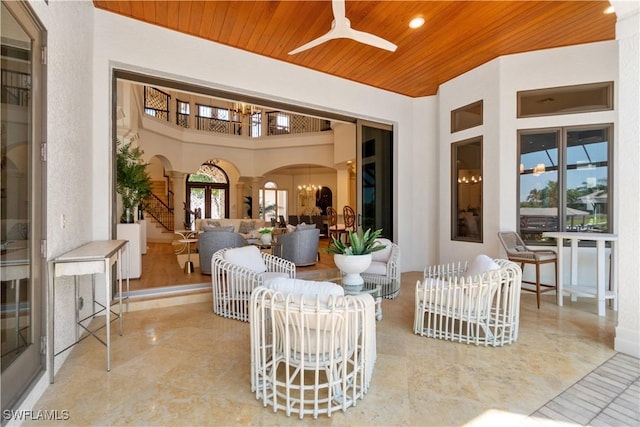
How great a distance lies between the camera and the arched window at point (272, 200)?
1589 cm

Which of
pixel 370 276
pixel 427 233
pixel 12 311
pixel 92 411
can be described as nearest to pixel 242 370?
pixel 92 411

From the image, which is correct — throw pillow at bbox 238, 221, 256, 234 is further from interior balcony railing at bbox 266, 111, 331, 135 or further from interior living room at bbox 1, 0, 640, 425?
interior balcony railing at bbox 266, 111, 331, 135

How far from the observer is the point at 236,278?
3756 mm

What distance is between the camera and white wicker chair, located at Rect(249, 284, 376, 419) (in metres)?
1.98

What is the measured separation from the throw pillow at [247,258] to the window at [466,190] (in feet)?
12.1

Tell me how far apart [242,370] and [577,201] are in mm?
5200

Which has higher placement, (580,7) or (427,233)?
(580,7)

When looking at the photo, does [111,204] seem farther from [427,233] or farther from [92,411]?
[427,233]

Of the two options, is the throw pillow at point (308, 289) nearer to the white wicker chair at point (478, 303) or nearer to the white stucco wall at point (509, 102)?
the white wicker chair at point (478, 303)

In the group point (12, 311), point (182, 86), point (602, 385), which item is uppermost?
point (182, 86)

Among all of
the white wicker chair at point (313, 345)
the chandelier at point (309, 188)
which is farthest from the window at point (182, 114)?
the white wicker chair at point (313, 345)

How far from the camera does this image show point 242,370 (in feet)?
8.43

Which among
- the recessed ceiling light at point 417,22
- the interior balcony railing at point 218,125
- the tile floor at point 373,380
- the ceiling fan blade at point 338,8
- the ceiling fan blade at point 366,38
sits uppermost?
the interior balcony railing at point 218,125

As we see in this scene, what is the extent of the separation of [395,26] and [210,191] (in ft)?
39.5
